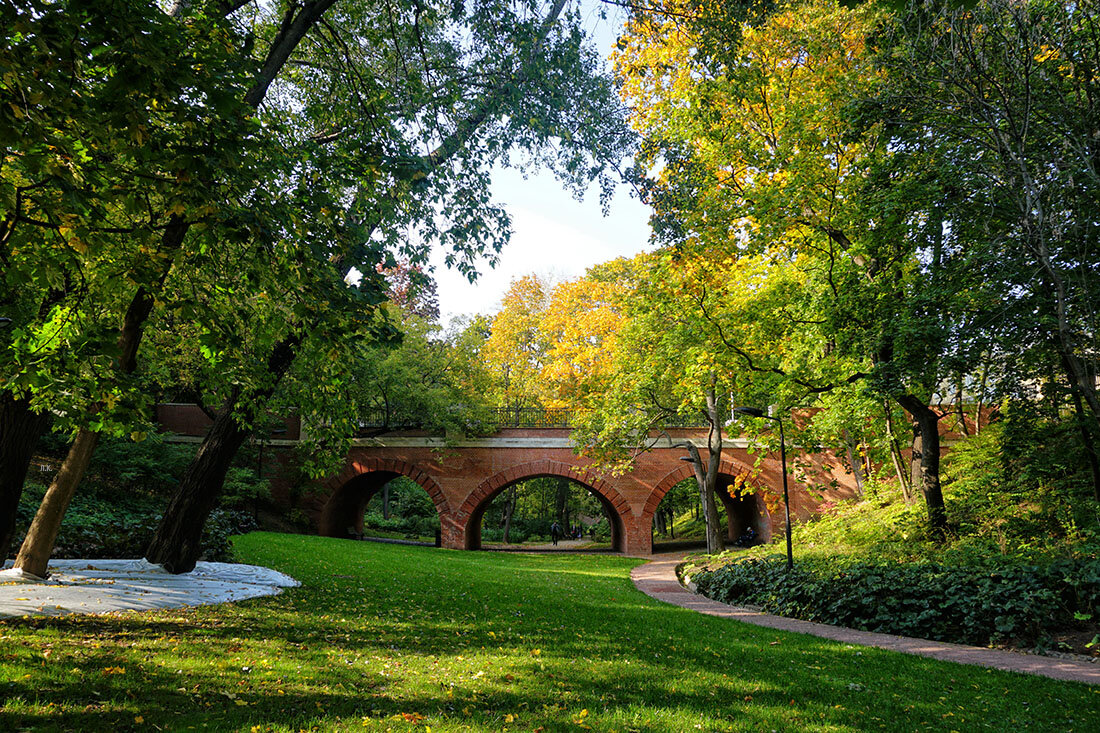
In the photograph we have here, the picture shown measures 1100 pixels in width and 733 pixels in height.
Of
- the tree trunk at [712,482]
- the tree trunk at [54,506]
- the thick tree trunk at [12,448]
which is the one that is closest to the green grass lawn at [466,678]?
the thick tree trunk at [12,448]

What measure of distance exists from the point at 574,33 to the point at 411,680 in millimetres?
6756

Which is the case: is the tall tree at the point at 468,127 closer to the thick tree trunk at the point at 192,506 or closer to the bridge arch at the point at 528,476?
the thick tree trunk at the point at 192,506

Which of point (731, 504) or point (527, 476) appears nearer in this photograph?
point (527, 476)

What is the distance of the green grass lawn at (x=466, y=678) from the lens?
134 inches

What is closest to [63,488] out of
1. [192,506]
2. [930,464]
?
[192,506]

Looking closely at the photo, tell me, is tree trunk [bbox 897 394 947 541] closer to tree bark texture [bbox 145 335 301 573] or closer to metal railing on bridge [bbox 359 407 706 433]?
tree bark texture [bbox 145 335 301 573]

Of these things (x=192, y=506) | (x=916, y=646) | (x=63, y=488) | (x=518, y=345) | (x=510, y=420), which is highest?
(x=518, y=345)

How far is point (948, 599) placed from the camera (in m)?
8.03

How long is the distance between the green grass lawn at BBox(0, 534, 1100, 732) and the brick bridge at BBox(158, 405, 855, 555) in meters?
15.5

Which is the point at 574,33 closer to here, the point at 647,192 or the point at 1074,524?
the point at 647,192

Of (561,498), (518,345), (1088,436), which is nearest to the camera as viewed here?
(1088,436)

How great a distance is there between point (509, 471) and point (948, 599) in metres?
16.9

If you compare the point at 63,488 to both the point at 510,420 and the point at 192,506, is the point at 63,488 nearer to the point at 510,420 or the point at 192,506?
the point at 192,506

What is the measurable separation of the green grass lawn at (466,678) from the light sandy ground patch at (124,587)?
0.46 metres
